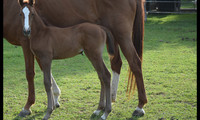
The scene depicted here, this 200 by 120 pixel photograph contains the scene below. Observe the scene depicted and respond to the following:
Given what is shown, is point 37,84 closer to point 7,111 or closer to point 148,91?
point 7,111

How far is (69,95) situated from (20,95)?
0.82 meters

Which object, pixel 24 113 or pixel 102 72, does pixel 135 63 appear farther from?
pixel 24 113

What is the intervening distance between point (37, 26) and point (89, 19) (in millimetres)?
805

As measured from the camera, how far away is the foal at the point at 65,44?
12.3 ft

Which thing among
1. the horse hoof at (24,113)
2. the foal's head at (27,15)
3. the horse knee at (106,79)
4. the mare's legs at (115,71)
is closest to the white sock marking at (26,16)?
the foal's head at (27,15)

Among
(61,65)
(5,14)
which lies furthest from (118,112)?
(61,65)

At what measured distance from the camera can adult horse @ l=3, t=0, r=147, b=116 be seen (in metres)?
4.09

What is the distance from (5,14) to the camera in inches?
166

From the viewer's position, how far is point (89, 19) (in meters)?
4.21

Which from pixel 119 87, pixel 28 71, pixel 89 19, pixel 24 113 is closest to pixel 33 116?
pixel 24 113

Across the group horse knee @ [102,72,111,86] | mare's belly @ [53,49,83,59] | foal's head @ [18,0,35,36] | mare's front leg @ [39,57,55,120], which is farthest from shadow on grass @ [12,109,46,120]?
foal's head @ [18,0,35,36]

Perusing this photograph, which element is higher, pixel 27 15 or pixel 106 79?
pixel 27 15

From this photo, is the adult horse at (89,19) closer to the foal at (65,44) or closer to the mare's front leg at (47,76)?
the foal at (65,44)

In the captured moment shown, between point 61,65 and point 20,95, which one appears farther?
point 61,65
